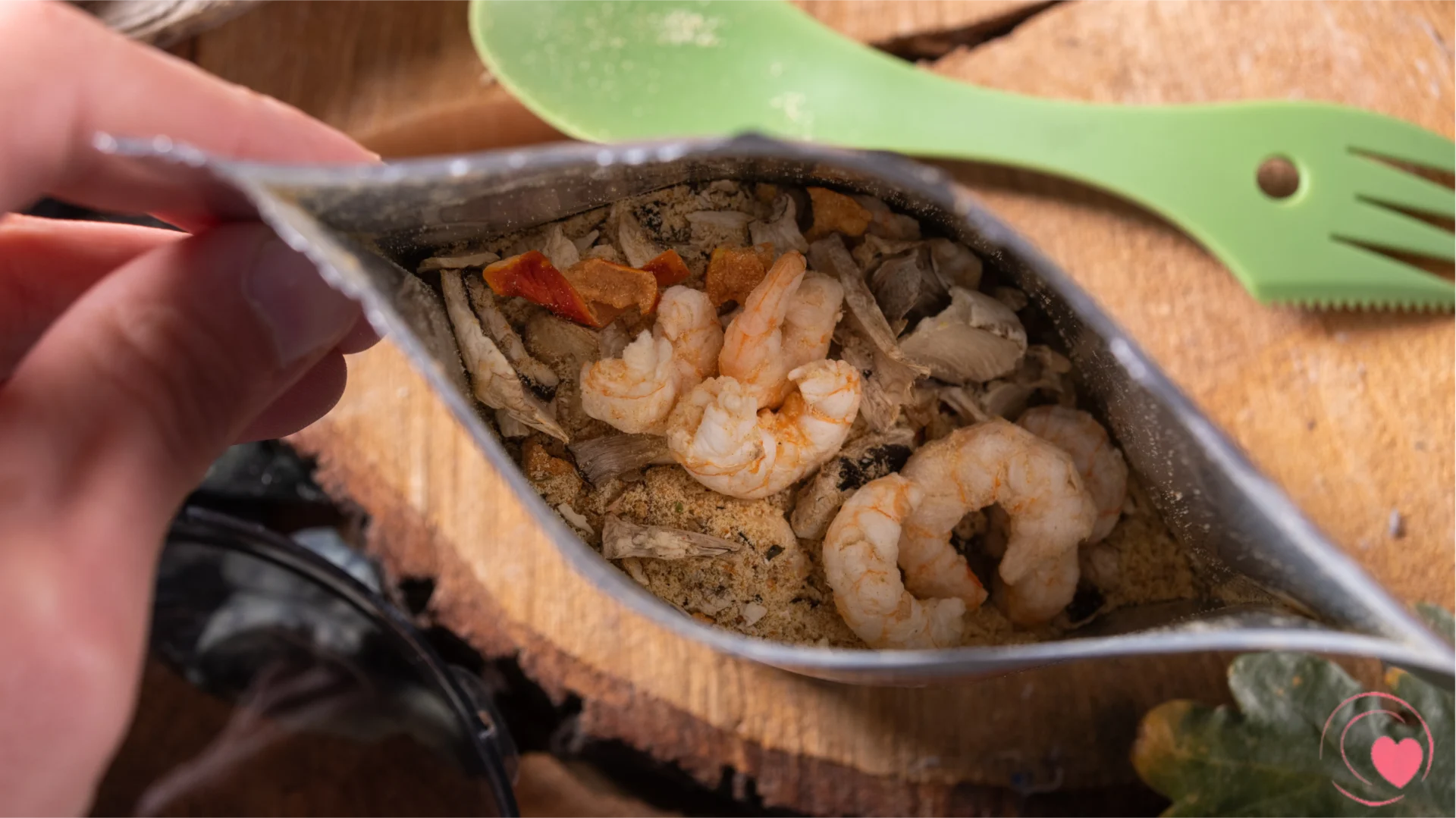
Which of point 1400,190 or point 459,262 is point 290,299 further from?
point 1400,190

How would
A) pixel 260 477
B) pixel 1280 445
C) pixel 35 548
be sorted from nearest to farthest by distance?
pixel 35 548
pixel 1280 445
pixel 260 477

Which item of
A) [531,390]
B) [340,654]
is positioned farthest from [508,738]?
[531,390]

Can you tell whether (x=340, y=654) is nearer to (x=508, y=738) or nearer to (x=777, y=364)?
(x=508, y=738)

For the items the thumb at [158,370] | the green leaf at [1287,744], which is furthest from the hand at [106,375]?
the green leaf at [1287,744]

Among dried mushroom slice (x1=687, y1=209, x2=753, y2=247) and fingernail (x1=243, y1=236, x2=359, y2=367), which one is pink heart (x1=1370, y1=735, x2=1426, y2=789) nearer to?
dried mushroom slice (x1=687, y1=209, x2=753, y2=247)

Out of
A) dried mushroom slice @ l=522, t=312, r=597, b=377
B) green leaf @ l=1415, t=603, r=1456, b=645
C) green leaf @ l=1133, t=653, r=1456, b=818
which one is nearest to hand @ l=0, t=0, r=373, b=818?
dried mushroom slice @ l=522, t=312, r=597, b=377

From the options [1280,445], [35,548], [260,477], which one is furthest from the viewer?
[260,477]

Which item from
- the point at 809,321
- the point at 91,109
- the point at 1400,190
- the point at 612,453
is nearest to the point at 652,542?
the point at 612,453
